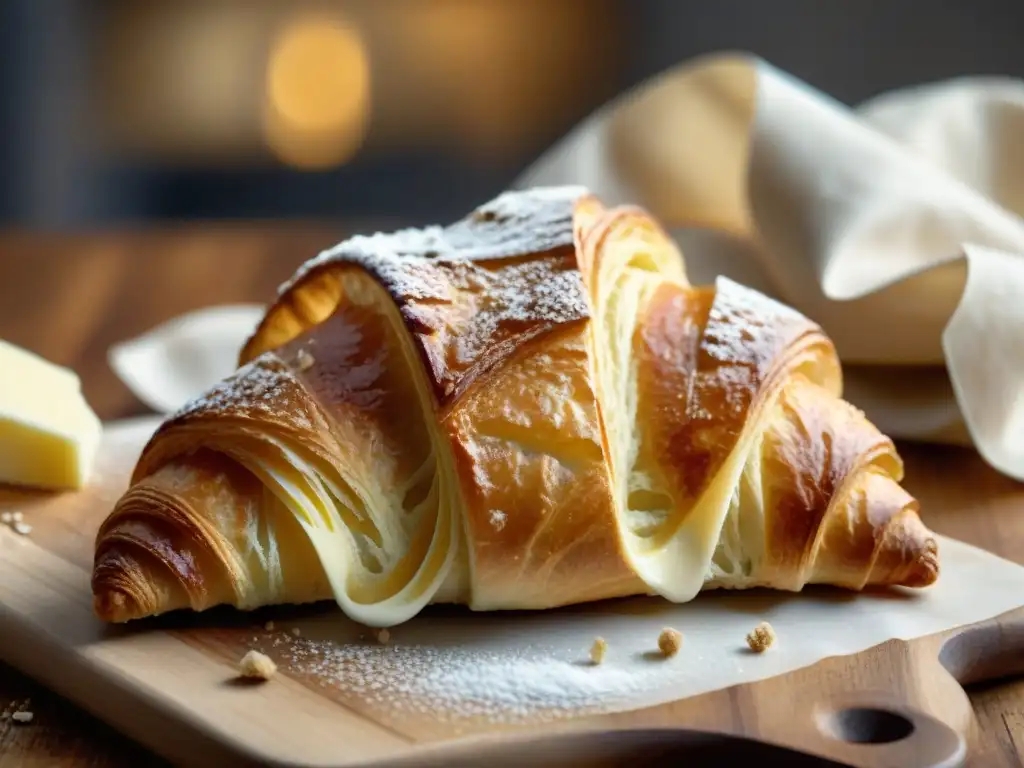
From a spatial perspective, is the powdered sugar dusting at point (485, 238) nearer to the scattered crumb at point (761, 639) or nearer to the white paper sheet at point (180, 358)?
the scattered crumb at point (761, 639)

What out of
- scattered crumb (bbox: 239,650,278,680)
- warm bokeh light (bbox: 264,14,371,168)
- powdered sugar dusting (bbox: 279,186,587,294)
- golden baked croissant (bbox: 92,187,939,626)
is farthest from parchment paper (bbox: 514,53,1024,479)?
warm bokeh light (bbox: 264,14,371,168)

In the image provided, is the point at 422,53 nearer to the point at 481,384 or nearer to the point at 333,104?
the point at 333,104

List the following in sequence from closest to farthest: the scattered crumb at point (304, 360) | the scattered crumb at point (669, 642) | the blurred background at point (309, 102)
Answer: the scattered crumb at point (669, 642) < the scattered crumb at point (304, 360) < the blurred background at point (309, 102)

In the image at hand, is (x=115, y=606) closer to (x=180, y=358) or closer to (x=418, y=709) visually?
(x=418, y=709)

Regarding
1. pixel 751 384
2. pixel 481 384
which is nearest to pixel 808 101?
pixel 751 384

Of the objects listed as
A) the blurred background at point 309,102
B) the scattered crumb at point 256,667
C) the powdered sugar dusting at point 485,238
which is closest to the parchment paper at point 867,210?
the powdered sugar dusting at point 485,238

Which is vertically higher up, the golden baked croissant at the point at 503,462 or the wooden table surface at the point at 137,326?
the golden baked croissant at the point at 503,462
